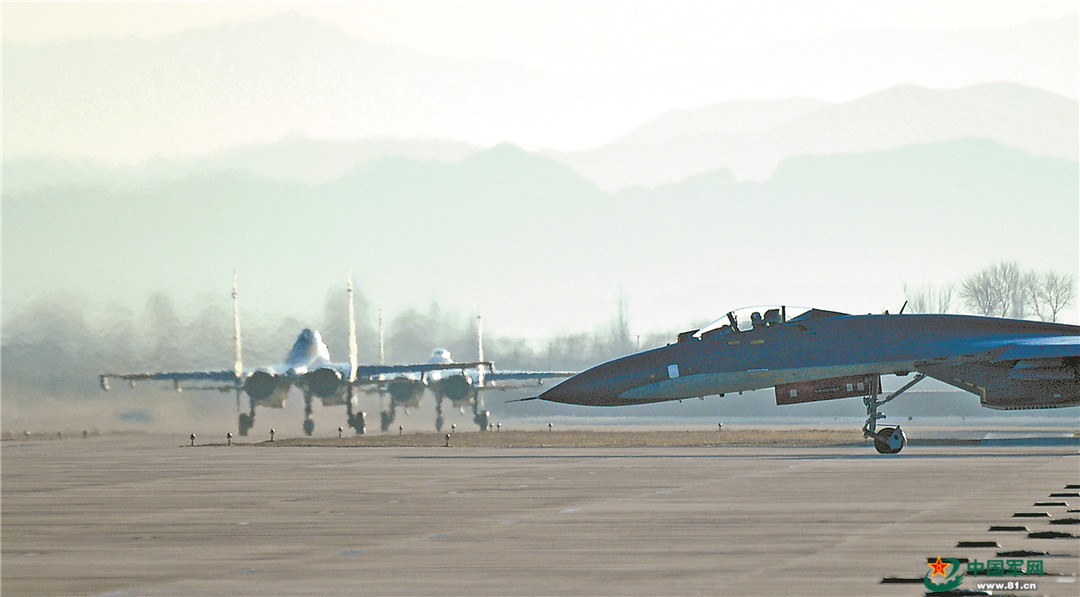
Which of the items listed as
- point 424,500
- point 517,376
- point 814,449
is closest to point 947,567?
point 424,500

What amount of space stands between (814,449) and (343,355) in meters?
37.0

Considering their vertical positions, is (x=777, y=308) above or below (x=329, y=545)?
above

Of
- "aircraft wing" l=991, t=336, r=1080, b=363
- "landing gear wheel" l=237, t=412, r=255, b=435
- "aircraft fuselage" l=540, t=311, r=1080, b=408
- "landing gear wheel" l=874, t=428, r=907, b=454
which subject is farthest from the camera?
"landing gear wheel" l=237, t=412, r=255, b=435

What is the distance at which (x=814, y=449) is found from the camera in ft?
116

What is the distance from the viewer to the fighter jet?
28.9 metres

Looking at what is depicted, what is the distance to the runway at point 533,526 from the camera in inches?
427

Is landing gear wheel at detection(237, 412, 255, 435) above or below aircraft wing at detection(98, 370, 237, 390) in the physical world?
below

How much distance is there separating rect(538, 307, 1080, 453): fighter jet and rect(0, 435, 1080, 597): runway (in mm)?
1653

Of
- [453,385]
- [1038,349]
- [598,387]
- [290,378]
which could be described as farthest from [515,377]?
[1038,349]

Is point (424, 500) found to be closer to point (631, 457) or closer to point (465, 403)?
point (631, 457)

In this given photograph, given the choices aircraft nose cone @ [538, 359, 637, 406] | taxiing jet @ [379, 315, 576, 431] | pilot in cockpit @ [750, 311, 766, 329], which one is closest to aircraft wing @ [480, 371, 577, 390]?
taxiing jet @ [379, 315, 576, 431]

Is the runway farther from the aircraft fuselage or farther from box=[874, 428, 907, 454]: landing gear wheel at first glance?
box=[874, 428, 907, 454]: landing gear wheel

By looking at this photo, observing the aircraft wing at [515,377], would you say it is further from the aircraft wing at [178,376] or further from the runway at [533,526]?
the runway at [533,526]

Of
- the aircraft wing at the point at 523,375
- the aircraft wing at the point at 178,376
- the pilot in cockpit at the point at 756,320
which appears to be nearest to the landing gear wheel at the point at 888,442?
the pilot in cockpit at the point at 756,320
